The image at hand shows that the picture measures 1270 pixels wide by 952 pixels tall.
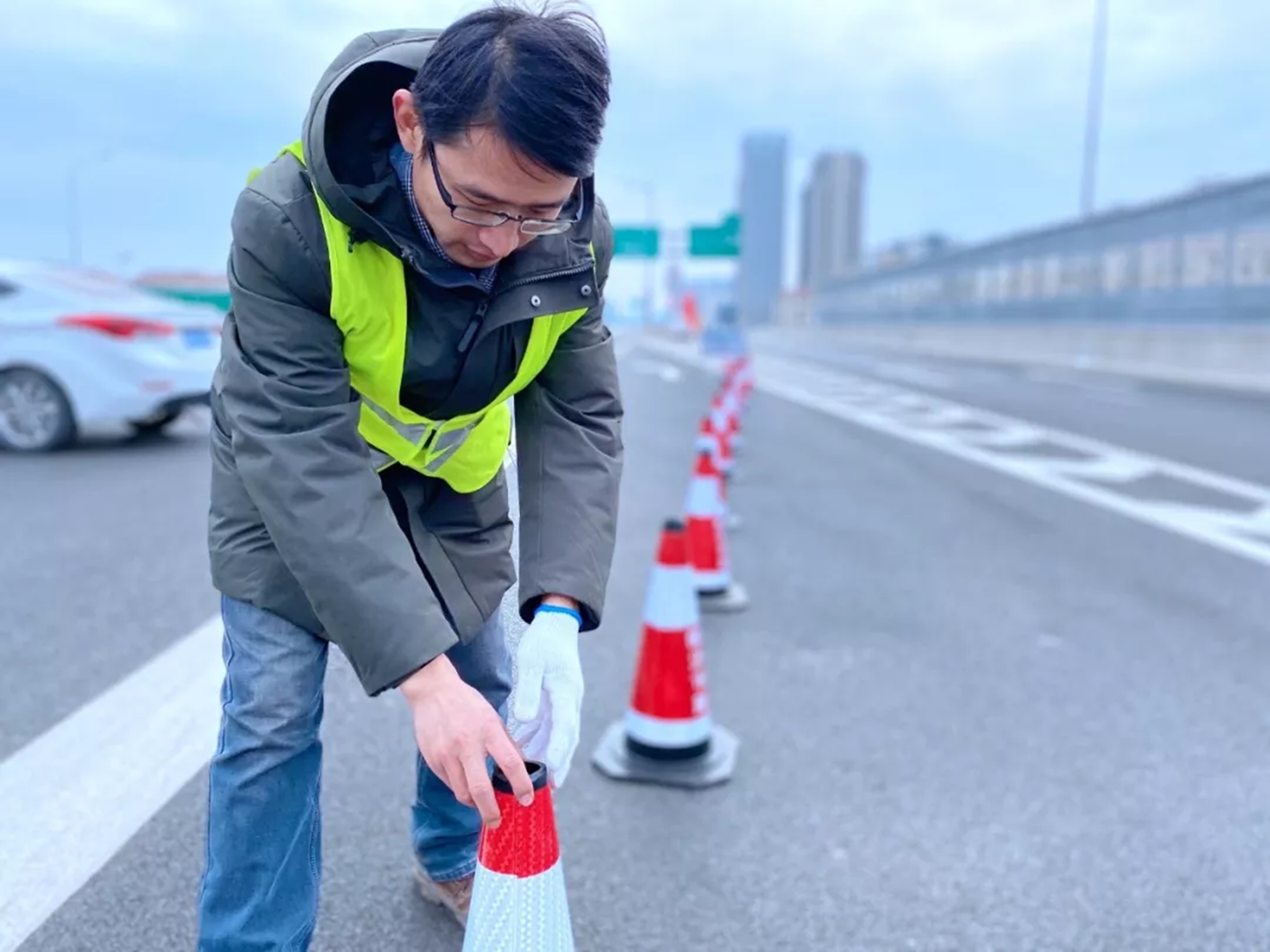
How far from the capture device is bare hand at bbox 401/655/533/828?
172 cm

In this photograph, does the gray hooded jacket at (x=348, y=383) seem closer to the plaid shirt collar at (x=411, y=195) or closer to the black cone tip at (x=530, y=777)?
the plaid shirt collar at (x=411, y=195)

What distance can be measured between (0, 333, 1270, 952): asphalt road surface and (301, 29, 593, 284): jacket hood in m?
0.91

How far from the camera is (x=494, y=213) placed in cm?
173

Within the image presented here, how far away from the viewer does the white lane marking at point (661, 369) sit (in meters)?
25.8

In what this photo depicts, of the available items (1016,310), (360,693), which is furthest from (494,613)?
(1016,310)

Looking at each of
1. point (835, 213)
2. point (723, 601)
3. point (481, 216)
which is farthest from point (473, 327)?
point (835, 213)

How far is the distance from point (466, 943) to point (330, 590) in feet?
2.07

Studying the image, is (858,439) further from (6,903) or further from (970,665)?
(6,903)

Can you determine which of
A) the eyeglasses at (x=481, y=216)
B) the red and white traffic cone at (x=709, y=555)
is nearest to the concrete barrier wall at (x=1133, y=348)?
the red and white traffic cone at (x=709, y=555)

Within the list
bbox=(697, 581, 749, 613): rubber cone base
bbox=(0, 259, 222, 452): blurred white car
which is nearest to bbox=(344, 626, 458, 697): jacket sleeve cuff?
bbox=(697, 581, 749, 613): rubber cone base

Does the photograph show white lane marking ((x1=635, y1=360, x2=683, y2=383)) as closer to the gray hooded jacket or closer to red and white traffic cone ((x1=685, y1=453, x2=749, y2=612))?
Answer: red and white traffic cone ((x1=685, y1=453, x2=749, y2=612))

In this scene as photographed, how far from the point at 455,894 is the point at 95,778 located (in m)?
1.30

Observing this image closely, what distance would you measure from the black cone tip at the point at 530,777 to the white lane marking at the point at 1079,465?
237 inches

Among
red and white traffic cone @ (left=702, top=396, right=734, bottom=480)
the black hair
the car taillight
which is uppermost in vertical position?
the black hair
